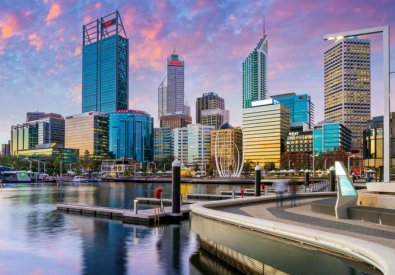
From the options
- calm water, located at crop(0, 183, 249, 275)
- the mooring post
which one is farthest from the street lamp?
the mooring post

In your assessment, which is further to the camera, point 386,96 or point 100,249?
point 100,249

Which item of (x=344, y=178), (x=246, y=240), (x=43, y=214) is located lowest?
(x=43, y=214)

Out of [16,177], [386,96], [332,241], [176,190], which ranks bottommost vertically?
[16,177]

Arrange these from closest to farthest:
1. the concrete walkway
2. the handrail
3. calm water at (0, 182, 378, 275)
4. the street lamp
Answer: the handrail < the concrete walkway < the street lamp < calm water at (0, 182, 378, 275)

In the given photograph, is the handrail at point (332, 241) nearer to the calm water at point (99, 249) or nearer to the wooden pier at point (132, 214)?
the calm water at point (99, 249)

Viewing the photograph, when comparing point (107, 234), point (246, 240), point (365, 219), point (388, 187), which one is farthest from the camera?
point (107, 234)

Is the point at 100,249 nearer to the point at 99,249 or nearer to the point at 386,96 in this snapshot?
the point at 99,249

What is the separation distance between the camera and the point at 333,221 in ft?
44.1

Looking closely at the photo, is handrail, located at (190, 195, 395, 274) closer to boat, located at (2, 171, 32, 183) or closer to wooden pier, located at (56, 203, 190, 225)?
wooden pier, located at (56, 203, 190, 225)

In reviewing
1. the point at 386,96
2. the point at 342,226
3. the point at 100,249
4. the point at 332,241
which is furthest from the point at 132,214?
the point at 332,241

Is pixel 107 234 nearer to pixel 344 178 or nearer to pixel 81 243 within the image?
pixel 81 243

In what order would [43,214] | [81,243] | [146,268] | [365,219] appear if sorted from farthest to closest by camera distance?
[43,214], [81,243], [146,268], [365,219]

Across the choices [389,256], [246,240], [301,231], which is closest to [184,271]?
[246,240]

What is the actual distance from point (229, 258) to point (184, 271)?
2.20 m
